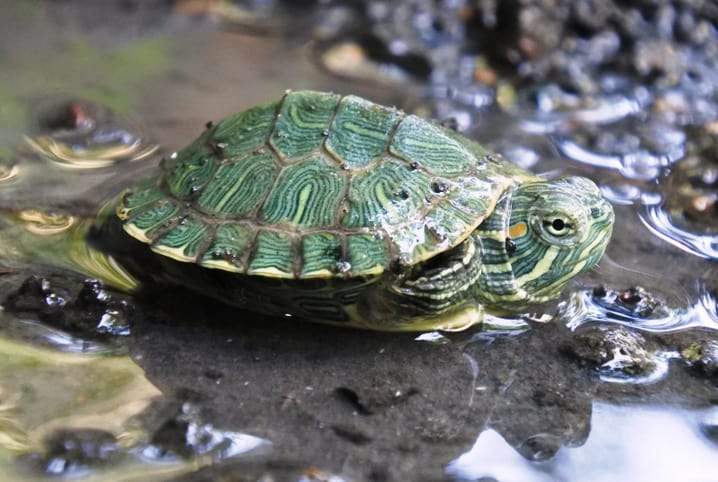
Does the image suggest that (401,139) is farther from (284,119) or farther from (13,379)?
(13,379)

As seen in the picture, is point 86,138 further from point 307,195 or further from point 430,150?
point 430,150

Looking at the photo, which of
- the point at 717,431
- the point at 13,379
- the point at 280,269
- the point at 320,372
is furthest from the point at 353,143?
the point at 717,431

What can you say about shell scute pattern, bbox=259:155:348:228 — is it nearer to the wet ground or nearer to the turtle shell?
the turtle shell

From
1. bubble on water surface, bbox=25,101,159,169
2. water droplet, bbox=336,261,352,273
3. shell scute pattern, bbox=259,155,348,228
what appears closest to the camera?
water droplet, bbox=336,261,352,273

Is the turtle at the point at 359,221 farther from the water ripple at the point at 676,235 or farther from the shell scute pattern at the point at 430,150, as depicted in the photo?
the water ripple at the point at 676,235

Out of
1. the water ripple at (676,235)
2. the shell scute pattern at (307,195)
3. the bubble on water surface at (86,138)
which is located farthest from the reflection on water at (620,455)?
the bubble on water surface at (86,138)

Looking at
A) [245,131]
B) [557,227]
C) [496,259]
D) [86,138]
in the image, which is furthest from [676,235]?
[86,138]

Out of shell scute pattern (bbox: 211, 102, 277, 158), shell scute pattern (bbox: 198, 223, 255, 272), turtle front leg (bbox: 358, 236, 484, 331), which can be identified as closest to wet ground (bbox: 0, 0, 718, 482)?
turtle front leg (bbox: 358, 236, 484, 331)
